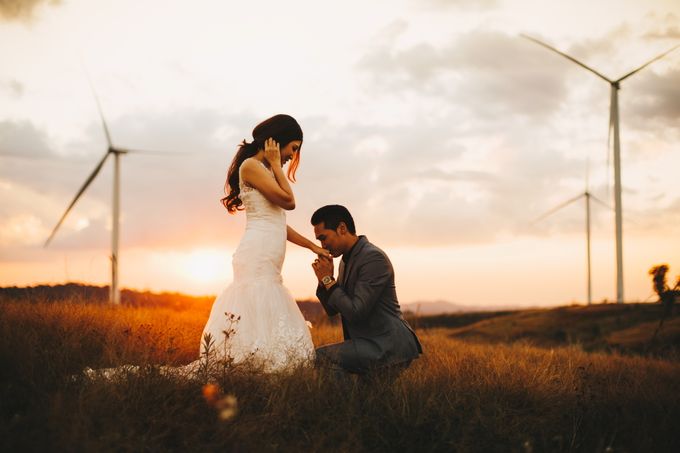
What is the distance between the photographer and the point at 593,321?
17.4 m

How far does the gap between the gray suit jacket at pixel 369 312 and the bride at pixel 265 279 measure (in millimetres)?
480

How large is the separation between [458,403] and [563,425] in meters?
1.09

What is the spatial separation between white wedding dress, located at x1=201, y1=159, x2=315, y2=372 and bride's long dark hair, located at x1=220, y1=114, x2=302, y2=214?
459mm

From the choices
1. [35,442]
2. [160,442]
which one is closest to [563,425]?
[160,442]

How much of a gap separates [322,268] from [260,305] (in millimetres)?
770

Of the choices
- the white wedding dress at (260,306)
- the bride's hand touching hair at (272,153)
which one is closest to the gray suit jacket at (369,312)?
the white wedding dress at (260,306)

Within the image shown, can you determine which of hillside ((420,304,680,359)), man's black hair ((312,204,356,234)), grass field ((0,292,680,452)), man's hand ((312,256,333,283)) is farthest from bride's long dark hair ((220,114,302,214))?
hillside ((420,304,680,359))

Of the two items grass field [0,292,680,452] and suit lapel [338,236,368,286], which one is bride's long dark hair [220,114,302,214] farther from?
grass field [0,292,680,452]

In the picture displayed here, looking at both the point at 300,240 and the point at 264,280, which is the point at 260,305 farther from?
the point at 300,240

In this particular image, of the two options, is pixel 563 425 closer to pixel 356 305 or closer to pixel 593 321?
pixel 356 305

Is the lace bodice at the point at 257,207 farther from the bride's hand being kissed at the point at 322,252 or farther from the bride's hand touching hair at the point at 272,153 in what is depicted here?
the bride's hand being kissed at the point at 322,252

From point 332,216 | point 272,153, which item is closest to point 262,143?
point 272,153

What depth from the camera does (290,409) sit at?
4727 mm

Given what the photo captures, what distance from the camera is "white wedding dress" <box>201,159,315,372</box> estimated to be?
226 inches
